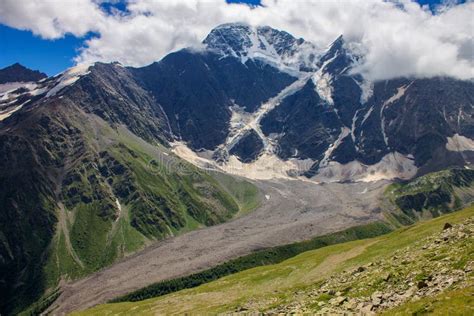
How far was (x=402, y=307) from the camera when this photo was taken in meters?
40.3

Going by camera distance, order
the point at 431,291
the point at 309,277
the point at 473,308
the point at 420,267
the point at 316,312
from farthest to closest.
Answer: the point at 309,277
the point at 420,267
the point at 316,312
the point at 431,291
the point at 473,308

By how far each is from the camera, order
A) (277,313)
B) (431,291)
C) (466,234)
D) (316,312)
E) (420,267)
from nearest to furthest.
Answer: (431,291) → (316,312) → (420,267) → (277,313) → (466,234)

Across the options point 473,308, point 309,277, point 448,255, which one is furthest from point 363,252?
point 473,308

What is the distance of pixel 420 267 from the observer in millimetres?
54562

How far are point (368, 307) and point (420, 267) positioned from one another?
502 inches

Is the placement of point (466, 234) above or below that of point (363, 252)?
above

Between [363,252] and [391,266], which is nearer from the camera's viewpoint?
[391,266]

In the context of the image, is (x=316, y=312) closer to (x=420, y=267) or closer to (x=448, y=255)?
A: (x=420, y=267)

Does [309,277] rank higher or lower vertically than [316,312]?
lower

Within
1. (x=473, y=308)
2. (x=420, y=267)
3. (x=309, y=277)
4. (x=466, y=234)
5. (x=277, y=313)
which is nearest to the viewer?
(x=473, y=308)

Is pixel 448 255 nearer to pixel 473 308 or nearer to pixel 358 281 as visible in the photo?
pixel 358 281

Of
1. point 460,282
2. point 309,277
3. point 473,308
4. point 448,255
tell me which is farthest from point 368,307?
point 309,277

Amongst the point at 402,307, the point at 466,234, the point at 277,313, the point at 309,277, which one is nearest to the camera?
the point at 402,307

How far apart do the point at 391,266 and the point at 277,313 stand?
54.8 feet
